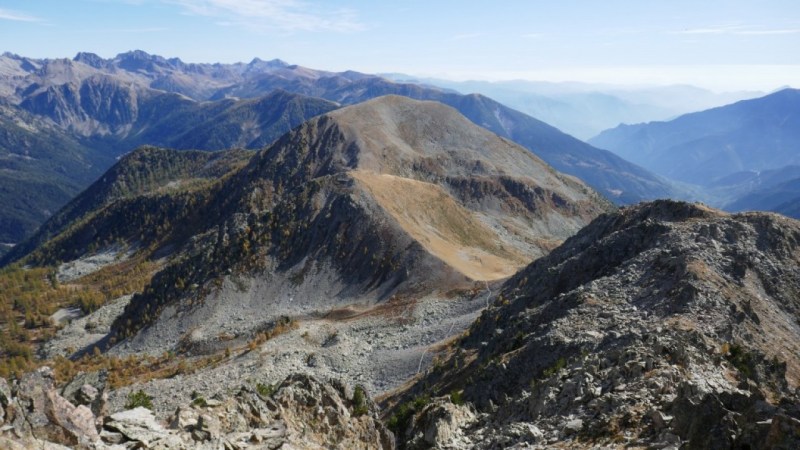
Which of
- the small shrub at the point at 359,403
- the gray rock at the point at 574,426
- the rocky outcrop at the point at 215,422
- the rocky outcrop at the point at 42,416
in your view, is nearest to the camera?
the rocky outcrop at the point at 42,416

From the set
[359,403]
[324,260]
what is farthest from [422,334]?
[359,403]

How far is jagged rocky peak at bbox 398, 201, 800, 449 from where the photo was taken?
24.7 m

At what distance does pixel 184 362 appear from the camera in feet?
289

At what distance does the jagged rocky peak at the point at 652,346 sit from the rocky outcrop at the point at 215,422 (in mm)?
5780

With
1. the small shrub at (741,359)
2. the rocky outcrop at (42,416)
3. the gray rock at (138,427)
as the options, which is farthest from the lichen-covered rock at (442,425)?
the rocky outcrop at (42,416)

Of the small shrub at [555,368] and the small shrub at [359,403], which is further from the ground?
the small shrub at [555,368]

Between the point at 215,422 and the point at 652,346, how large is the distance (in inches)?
1093

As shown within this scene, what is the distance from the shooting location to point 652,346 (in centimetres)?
3444

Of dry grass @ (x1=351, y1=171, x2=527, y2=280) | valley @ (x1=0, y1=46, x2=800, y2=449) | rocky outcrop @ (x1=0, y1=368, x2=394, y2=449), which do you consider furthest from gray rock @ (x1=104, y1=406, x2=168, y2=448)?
dry grass @ (x1=351, y1=171, x2=527, y2=280)

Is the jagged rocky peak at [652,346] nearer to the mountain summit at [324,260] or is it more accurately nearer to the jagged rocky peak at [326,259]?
the jagged rocky peak at [326,259]

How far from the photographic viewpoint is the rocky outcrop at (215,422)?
22.0m

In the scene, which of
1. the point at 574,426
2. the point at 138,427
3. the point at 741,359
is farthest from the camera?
the point at 741,359

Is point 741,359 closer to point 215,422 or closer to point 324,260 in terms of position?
point 215,422

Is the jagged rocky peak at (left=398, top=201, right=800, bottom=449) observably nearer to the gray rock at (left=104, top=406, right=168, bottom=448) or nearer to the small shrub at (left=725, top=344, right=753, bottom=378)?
the small shrub at (left=725, top=344, right=753, bottom=378)
